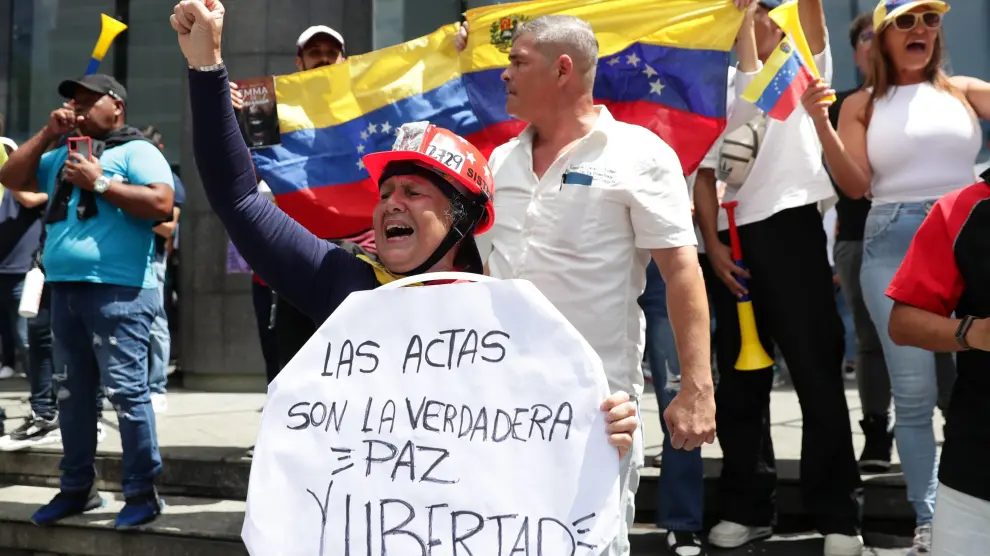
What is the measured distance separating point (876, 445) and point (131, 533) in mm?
3247

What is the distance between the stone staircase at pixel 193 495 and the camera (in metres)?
4.29

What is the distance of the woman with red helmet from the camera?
216cm

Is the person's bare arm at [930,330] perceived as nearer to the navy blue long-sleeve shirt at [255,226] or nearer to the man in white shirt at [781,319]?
the navy blue long-sleeve shirt at [255,226]

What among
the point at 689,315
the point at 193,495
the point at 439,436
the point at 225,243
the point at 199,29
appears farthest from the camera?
the point at 225,243

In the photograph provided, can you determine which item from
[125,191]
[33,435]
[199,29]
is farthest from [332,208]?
[33,435]

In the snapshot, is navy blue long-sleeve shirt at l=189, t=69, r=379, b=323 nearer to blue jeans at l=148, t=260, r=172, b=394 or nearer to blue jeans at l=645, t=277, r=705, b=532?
blue jeans at l=645, t=277, r=705, b=532

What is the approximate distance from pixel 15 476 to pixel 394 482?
4.40m

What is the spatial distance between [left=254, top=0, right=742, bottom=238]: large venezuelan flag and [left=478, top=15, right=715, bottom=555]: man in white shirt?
114 centimetres

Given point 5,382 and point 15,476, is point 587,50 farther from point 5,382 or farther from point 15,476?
point 5,382

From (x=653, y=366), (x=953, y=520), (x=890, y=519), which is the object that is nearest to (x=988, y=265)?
(x=953, y=520)

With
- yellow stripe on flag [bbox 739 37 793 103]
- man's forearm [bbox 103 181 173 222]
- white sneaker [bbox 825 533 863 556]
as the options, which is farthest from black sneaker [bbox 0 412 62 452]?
yellow stripe on flag [bbox 739 37 793 103]

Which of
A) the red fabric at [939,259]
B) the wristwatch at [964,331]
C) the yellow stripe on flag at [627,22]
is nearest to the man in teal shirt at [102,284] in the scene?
the yellow stripe on flag at [627,22]

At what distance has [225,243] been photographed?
7.97 m

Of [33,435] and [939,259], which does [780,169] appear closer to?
[939,259]
